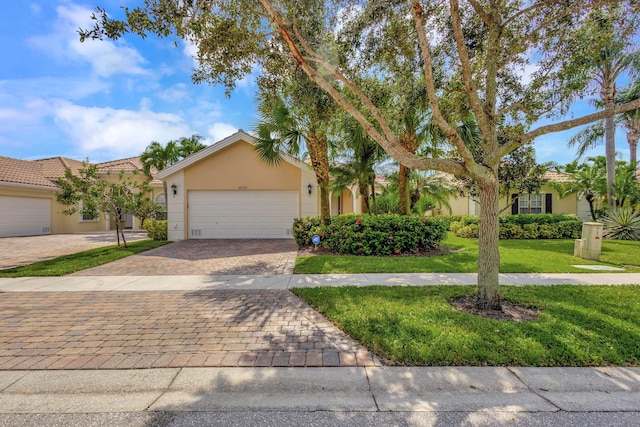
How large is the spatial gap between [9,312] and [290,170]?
1077 cm

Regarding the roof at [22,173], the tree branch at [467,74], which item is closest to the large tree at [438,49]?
the tree branch at [467,74]

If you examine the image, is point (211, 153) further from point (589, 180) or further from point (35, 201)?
point (589, 180)

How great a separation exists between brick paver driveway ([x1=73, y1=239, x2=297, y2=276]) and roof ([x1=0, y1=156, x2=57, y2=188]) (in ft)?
41.4

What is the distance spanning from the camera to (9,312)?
194 inches

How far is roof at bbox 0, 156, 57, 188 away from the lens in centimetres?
1717

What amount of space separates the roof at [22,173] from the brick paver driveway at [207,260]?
41.4 ft

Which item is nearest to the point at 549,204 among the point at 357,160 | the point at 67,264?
the point at 357,160

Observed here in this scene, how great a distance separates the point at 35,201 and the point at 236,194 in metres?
14.3

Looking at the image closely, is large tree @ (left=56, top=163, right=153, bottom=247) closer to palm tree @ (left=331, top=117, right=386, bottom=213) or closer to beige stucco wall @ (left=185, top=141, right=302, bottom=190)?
beige stucco wall @ (left=185, top=141, right=302, bottom=190)

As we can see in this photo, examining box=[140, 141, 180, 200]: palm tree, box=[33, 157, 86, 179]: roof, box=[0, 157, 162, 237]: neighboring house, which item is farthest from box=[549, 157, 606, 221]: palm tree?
box=[33, 157, 86, 179]: roof

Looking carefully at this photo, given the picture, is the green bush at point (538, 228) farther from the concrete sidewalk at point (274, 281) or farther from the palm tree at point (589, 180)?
Answer: the concrete sidewalk at point (274, 281)

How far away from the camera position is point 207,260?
934cm

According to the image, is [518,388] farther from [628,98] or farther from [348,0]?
[628,98]

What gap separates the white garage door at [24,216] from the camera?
54.7 ft
